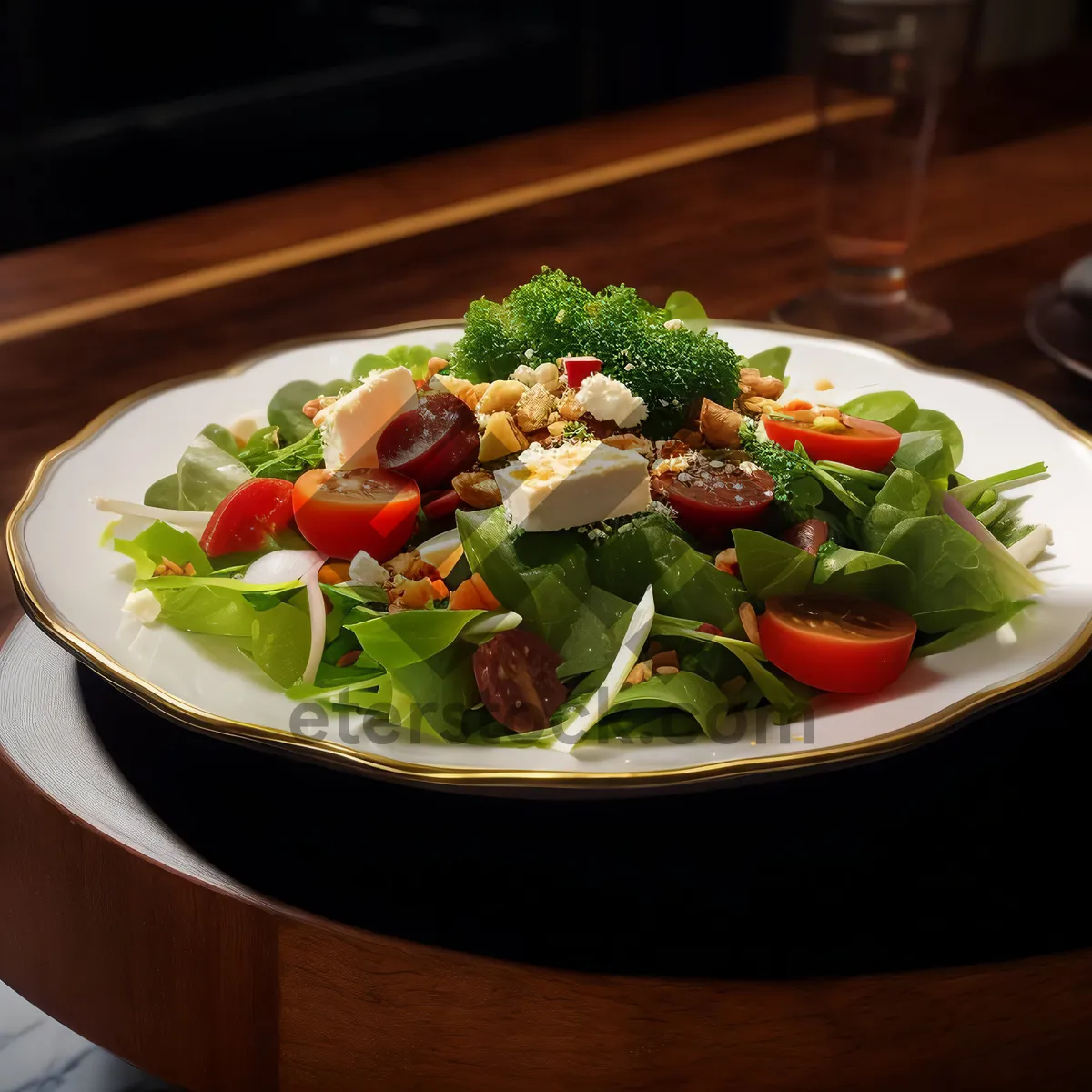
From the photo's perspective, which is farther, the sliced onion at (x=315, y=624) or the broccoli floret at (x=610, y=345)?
the broccoli floret at (x=610, y=345)

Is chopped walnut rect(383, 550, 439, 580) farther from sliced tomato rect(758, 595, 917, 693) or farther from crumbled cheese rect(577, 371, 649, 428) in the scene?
sliced tomato rect(758, 595, 917, 693)

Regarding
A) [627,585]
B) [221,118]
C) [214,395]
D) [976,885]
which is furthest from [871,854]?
[221,118]

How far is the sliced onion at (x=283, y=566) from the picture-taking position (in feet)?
4.95

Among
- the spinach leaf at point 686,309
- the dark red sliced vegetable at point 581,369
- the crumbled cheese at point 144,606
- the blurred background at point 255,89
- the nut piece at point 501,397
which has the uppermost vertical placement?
the dark red sliced vegetable at point 581,369

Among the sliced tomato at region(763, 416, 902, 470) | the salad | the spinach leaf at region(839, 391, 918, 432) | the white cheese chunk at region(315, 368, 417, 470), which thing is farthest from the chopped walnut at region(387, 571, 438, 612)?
the spinach leaf at region(839, 391, 918, 432)

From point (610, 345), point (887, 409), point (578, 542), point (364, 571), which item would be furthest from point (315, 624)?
point (887, 409)

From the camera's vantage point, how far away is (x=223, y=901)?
1.14 metres

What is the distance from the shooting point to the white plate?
1.14 meters

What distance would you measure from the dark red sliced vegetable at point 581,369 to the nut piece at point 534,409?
0.04 metres

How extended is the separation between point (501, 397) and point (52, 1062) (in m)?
0.96

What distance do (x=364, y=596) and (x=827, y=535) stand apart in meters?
0.57

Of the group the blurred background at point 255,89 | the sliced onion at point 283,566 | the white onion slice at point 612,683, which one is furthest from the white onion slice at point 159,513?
the blurred background at point 255,89

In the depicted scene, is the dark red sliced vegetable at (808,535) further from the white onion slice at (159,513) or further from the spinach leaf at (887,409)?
the white onion slice at (159,513)

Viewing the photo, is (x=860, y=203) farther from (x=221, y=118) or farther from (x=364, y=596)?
(x=221, y=118)
